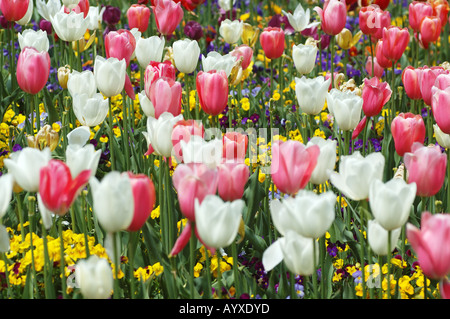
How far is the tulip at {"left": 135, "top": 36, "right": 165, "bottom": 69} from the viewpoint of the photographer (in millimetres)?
3455

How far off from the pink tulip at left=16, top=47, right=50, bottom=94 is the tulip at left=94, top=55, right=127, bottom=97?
0.31 metres

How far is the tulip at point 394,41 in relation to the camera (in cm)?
373

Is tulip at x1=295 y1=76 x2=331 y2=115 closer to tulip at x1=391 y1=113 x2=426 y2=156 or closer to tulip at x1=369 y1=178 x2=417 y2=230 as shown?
tulip at x1=391 y1=113 x2=426 y2=156

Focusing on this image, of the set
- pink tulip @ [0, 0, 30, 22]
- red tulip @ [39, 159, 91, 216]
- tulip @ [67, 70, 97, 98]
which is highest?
pink tulip @ [0, 0, 30, 22]

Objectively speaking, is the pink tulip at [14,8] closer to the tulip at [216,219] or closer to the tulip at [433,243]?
the tulip at [216,219]

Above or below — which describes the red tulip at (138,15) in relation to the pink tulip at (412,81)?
above

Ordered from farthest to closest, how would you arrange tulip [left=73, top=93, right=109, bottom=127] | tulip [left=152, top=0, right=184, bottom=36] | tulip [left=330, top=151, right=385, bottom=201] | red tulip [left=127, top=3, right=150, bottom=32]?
red tulip [left=127, top=3, right=150, bottom=32]
tulip [left=152, top=0, right=184, bottom=36]
tulip [left=73, top=93, right=109, bottom=127]
tulip [left=330, top=151, right=385, bottom=201]

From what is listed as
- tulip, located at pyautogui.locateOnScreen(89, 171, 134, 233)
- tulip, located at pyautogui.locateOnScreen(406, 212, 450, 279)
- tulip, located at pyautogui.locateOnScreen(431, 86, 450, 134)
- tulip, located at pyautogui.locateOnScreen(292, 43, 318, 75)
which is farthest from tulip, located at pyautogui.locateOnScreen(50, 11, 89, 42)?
tulip, located at pyautogui.locateOnScreen(406, 212, 450, 279)

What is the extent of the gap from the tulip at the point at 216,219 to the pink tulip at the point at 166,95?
3.07ft

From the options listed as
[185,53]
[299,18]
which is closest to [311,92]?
[185,53]

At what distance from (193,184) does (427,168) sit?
2.45ft

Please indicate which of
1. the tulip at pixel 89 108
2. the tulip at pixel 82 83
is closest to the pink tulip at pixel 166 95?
the tulip at pixel 89 108

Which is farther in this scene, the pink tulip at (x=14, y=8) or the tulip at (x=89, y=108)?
the pink tulip at (x=14, y=8)

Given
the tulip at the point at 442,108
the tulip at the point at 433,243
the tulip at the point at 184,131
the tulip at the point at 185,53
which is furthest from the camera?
the tulip at the point at 185,53
